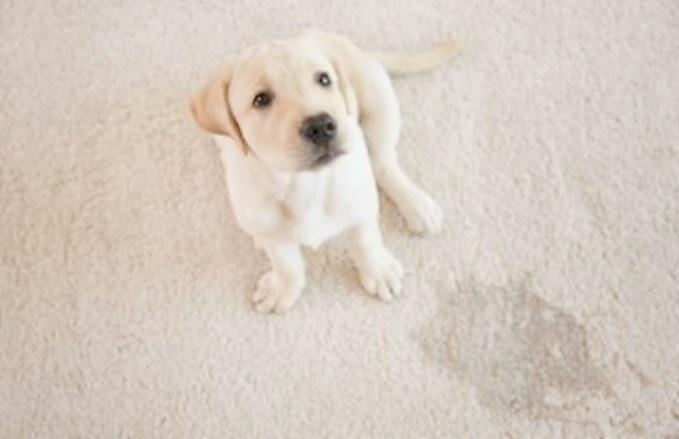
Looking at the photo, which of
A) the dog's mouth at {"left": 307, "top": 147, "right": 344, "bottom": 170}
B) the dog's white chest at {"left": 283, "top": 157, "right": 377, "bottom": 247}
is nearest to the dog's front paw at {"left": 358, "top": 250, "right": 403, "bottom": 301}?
the dog's white chest at {"left": 283, "top": 157, "right": 377, "bottom": 247}

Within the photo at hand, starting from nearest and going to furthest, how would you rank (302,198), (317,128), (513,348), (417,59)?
1. (317,128)
2. (302,198)
3. (513,348)
4. (417,59)

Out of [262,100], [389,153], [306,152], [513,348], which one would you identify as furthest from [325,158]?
[513,348]

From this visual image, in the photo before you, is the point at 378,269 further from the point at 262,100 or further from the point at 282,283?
the point at 262,100

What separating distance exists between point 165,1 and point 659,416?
69.4 inches

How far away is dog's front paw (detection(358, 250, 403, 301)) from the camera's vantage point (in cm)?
163

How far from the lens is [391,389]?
156 centimetres

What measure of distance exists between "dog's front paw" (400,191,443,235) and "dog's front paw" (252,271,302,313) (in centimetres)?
32

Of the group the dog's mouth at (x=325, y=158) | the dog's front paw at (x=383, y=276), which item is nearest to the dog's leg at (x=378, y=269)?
the dog's front paw at (x=383, y=276)

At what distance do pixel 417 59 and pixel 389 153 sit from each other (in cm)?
30

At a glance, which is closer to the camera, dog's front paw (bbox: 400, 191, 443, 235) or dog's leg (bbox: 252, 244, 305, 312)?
dog's leg (bbox: 252, 244, 305, 312)

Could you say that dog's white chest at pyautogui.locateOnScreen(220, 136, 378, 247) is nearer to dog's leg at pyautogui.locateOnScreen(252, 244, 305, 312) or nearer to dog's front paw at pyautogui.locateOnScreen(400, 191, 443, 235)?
dog's leg at pyautogui.locateOnScreen(252, 244, 305, 312)

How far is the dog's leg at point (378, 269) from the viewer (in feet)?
5.29

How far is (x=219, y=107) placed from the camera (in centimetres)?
123

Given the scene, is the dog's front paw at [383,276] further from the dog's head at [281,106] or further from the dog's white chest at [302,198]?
the dog's head at [281,106]
